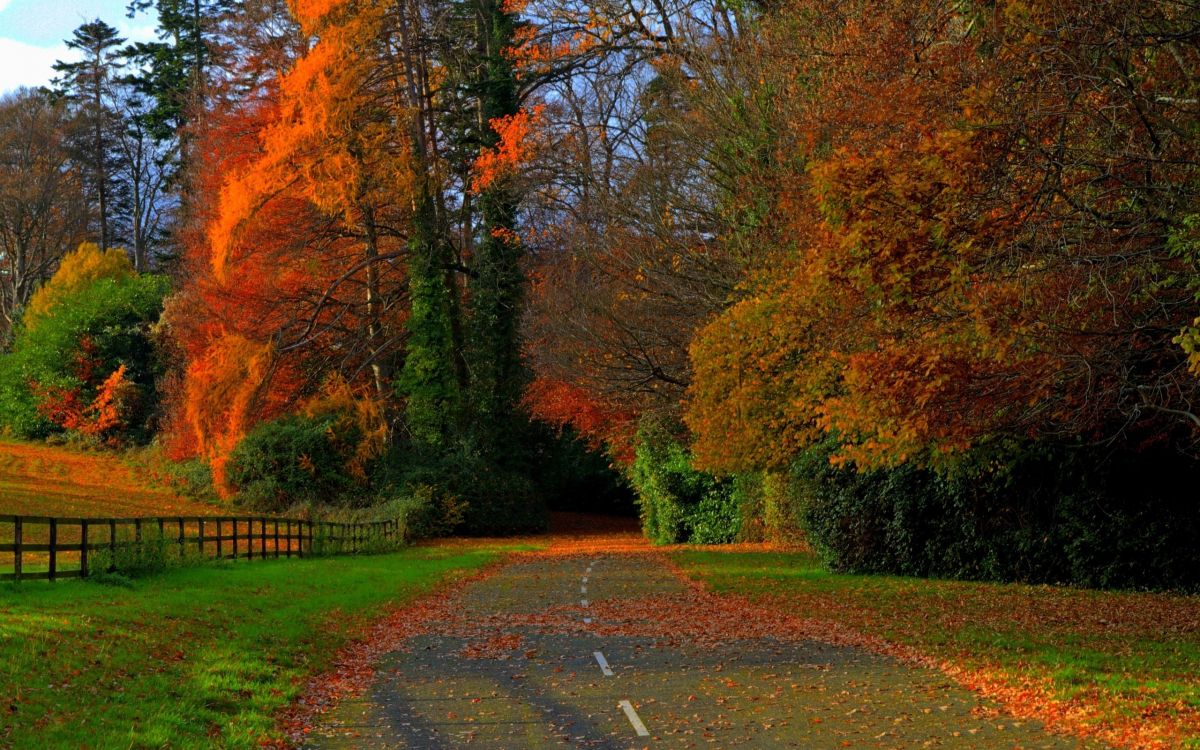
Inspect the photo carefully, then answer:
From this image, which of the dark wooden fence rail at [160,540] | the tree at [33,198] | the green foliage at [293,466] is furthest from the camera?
the tree at [33,198]

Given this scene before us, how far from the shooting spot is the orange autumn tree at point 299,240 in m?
43.2

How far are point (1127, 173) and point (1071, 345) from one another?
2.15 meters

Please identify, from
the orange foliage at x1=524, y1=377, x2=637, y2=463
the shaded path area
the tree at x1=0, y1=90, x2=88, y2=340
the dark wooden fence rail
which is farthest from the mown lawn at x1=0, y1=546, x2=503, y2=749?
the tree at x1=0, y1=90, x2=88, y2=340

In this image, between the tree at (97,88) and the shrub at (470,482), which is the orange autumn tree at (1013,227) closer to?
the shrub at (470,482)

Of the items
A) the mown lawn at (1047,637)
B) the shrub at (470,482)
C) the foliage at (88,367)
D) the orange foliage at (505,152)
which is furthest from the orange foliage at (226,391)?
the mown lawn at (1047,637)

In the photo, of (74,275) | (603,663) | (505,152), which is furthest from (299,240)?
(603,663)

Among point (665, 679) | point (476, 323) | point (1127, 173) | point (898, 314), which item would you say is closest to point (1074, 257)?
point (1127, 173)

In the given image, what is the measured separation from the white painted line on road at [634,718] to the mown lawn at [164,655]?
3106 millimetres

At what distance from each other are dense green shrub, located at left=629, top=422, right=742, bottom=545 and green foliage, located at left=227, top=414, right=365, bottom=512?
11.5 meters

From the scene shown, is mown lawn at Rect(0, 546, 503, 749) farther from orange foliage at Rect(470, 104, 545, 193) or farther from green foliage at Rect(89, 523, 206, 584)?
orange foliage at Rect(470, 104, 545, 193)

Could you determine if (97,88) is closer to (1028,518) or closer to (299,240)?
(299,240)

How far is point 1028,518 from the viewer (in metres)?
23.0

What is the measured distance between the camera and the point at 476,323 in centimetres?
4800

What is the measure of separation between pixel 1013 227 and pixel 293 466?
35068 millimetres
